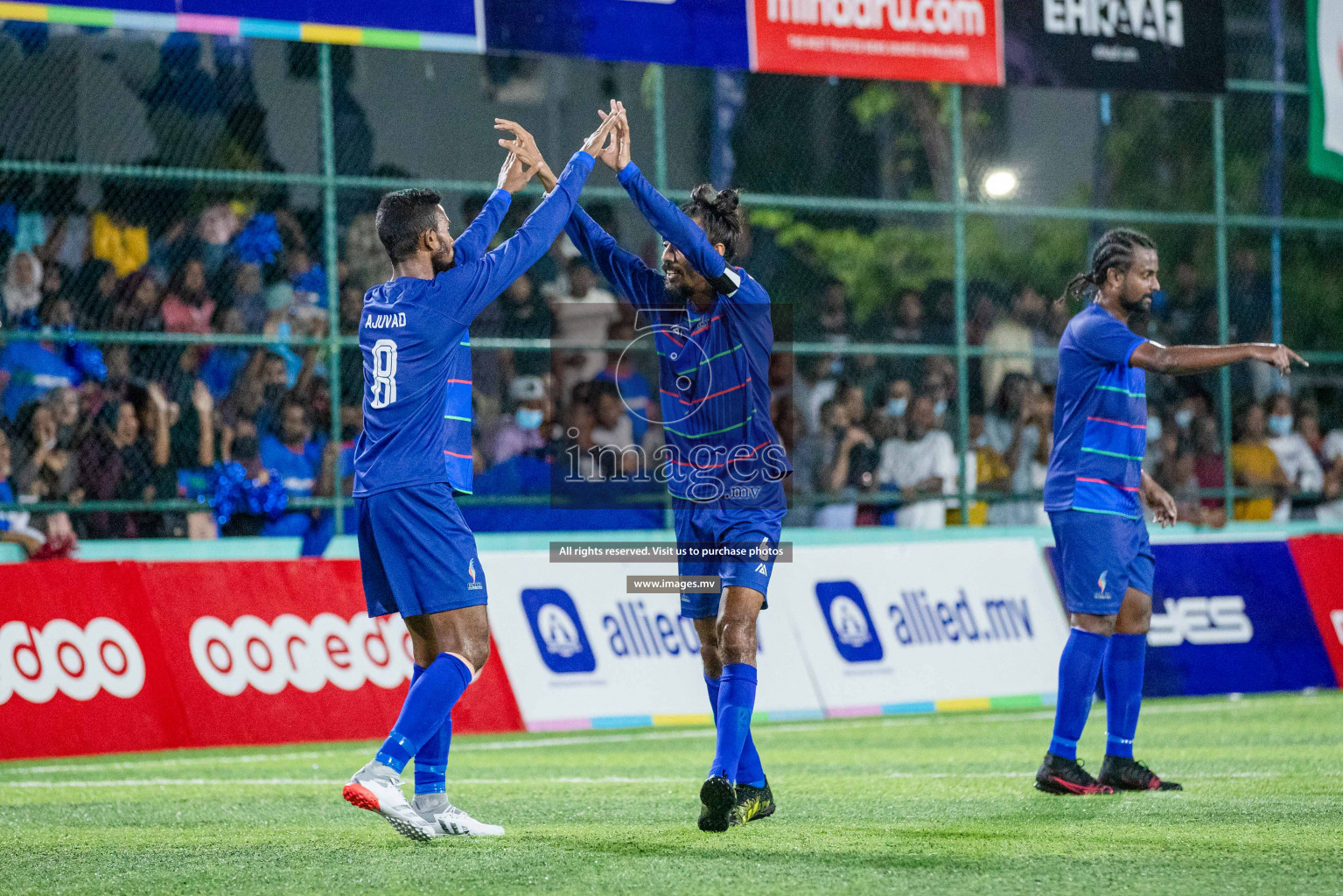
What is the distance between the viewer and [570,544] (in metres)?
12.4

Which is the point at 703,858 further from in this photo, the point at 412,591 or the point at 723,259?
the point at 723,259

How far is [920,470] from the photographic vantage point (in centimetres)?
1457

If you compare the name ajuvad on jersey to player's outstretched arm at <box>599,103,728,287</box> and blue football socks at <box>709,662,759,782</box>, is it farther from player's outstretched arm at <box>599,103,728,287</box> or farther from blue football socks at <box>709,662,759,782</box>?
blue football socks at <box>709,662,759,782</box>

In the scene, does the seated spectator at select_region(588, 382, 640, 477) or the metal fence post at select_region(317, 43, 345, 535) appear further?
the seated spectator at select_region(588, 382, 640, 477)

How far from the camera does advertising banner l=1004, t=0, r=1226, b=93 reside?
14.2m

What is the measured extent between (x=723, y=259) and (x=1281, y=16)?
39.4 ft

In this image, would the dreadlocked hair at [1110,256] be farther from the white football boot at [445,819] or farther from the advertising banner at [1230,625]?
the advertising banner at [1230,625]

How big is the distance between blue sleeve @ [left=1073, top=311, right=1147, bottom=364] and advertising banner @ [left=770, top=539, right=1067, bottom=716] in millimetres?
5181

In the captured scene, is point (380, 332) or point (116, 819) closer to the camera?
point (380, 332)

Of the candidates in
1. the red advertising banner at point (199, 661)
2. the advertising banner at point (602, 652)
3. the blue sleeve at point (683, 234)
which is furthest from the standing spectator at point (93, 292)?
the blue sleeve at point (683, 234)

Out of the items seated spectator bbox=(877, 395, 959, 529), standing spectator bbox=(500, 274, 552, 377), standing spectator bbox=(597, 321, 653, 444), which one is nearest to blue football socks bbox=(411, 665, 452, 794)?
standing spectator bbox=(500, 274, 552, 377)

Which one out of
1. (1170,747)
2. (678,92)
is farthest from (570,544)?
(678,92)

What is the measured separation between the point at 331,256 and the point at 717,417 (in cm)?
700

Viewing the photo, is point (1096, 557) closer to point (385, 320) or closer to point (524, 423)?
point (385, 320)
